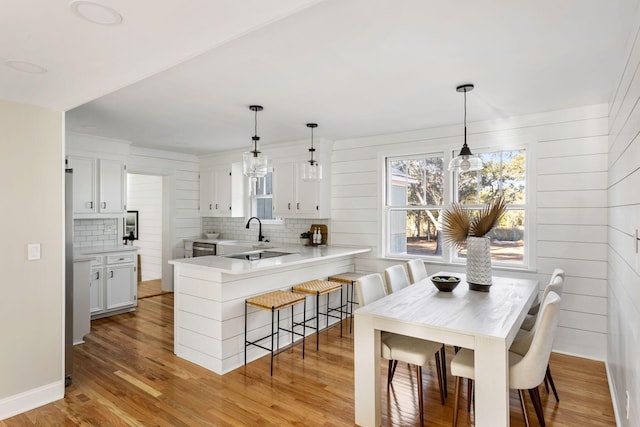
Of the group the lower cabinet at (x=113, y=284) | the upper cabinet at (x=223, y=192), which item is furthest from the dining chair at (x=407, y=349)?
the upper cabinet at (x=223, y=192)

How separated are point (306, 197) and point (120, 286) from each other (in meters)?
2.78

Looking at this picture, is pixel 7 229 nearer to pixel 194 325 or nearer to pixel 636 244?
pixel 194 325

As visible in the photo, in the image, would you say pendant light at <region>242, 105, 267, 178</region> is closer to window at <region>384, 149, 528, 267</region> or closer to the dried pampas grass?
the dried pampas grass

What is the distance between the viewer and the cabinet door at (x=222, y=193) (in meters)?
6.13

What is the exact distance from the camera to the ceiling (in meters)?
1.54

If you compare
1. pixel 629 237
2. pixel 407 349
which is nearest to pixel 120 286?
pixel 407 349

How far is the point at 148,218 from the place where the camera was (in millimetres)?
7324

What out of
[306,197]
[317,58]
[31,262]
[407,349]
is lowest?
[407,349]

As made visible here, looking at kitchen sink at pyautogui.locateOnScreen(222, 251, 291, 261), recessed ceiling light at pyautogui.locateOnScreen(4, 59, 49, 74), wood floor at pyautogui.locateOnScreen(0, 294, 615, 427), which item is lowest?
wood floor at pyautogui.locateOnScreen(0, 294, 615, 427)

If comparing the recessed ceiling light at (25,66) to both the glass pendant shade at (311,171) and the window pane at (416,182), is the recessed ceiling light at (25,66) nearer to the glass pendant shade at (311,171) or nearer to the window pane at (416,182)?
the glass pendant shade at (311,171)

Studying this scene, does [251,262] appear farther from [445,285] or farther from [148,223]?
[148,223]

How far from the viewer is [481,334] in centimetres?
197

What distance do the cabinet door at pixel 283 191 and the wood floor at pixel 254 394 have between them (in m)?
2.16

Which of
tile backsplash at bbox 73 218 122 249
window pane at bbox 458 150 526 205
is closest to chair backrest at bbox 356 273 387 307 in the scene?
window pane at bbox 458 150 526 205
